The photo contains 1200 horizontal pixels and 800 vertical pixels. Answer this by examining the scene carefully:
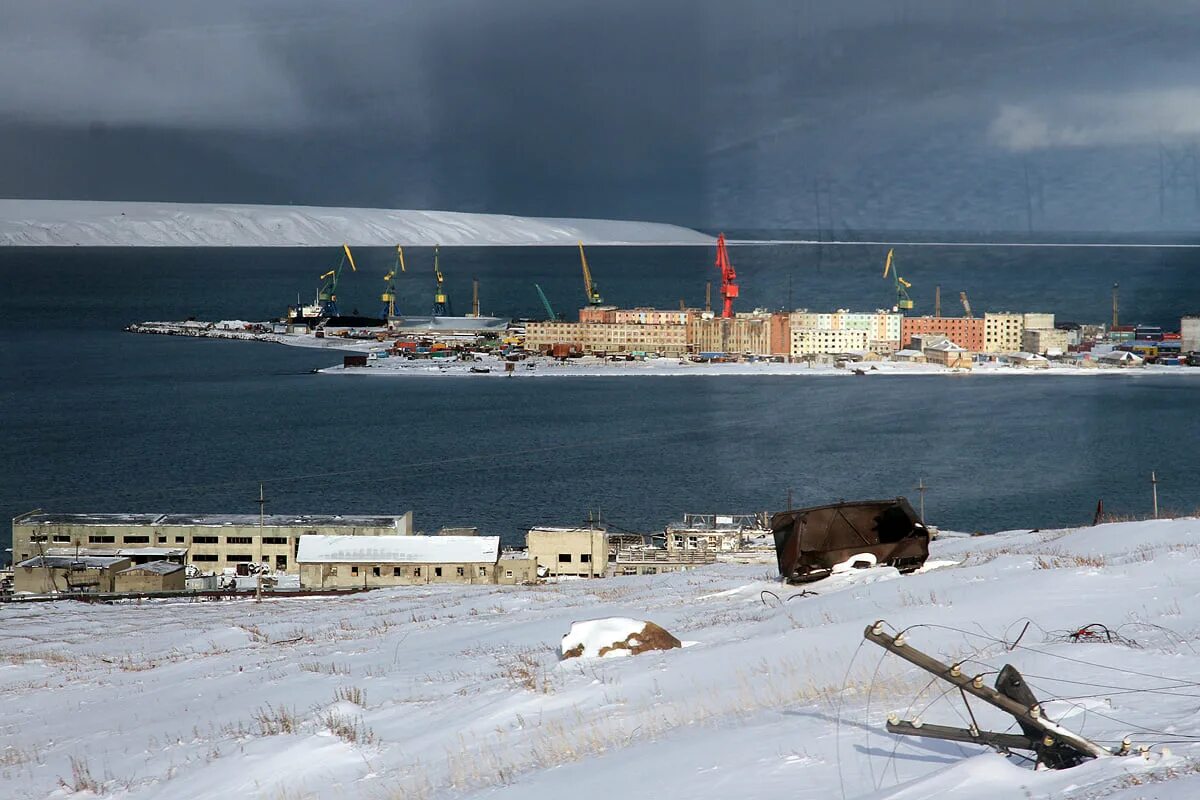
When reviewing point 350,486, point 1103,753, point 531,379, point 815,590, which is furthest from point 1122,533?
point 531,379

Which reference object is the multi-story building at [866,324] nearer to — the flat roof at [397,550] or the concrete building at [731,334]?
the concrete building at [731,334]

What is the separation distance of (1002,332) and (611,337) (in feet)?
27.3

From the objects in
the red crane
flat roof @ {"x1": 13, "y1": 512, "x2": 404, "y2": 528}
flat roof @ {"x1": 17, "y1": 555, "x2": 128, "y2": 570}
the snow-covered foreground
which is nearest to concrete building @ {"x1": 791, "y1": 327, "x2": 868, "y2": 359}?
the red crane

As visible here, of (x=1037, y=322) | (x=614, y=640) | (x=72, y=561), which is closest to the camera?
(x=614, y=640)

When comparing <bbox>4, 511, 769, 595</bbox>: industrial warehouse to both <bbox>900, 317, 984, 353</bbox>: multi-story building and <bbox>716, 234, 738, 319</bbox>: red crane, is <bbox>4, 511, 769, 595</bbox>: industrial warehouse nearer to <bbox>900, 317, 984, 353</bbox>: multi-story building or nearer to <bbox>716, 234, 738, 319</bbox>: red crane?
<bbox>900, 317, 984, 353</bbox>: multi-story building

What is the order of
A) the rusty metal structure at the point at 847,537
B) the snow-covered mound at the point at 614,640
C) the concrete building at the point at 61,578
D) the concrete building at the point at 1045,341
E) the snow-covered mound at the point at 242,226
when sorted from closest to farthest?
the snow-covered mound at the point at 614,640 → the rusty metal structure at the point at 847,537 → the concrete building at the point at 61,578 → the concrete building at the point at 1045,341 → the snow-covered mound at the point at 242,226

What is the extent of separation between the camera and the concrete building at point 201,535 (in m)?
8.95

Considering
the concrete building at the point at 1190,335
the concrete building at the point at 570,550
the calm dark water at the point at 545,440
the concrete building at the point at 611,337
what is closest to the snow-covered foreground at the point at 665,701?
the concrete building at the point at 570,550

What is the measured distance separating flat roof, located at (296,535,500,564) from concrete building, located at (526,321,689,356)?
64.6ft

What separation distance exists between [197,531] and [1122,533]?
668 cm

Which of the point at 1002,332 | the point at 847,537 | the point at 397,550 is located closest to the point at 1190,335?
the point at 1002,332

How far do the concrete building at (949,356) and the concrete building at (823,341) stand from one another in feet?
6.57

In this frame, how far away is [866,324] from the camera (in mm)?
28016

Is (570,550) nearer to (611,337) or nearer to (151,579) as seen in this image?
(151,579)
